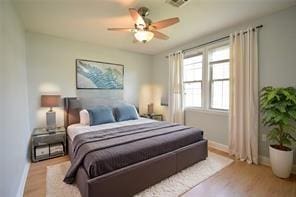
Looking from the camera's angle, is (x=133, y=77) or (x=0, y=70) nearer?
(x=0, y=70)

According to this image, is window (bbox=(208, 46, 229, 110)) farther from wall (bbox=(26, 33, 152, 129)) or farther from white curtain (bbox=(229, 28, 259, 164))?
wall (bbox=(26, 33, 152, 129))

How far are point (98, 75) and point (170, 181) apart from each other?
10.2 feet

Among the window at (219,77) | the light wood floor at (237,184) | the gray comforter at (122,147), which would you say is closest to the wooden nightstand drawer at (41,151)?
the light wood floor at (237,184)

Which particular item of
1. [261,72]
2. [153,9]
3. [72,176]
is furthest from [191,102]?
[72,176]

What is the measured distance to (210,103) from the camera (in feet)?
12.6

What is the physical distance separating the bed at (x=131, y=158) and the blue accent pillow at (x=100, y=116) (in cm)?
46

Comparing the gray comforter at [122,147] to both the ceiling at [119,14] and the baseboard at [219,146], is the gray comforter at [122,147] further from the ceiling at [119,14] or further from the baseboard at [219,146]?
the ceiling at [119,14]

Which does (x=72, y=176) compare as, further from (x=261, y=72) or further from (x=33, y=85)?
(x=261, y=72)

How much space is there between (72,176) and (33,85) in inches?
90.8

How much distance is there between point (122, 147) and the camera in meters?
2.13

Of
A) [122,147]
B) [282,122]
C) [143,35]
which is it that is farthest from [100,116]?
[282,122]

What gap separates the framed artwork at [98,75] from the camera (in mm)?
3971

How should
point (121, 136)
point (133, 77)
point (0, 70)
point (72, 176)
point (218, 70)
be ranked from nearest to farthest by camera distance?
point (0, 70)
point (72, 176)
point (121, 136)
point (218, 70)
point (133, 77)

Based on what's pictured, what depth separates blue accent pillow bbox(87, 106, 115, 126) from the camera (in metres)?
3.42
